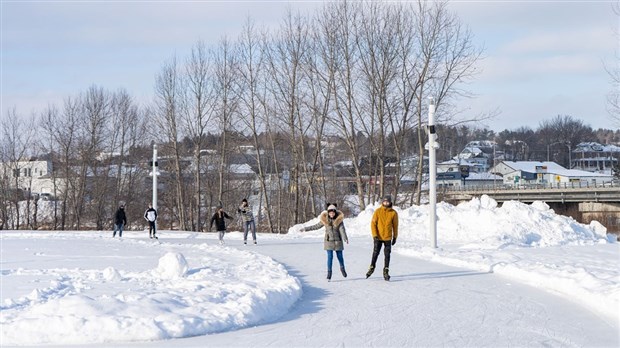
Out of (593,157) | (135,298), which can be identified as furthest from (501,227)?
(593,157)

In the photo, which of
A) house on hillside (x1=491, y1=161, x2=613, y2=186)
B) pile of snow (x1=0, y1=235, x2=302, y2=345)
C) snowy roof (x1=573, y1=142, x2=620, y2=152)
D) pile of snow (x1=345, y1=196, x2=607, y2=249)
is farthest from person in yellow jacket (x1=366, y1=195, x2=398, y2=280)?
snowy roof (x1=573, y1=142, x2=620, y2=152)

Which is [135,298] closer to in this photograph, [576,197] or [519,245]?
[519,245]

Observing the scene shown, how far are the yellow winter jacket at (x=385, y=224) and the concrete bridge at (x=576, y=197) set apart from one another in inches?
1729

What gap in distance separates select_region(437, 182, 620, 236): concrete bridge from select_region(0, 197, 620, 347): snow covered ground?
39.9 meters

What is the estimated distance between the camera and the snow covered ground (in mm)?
9812

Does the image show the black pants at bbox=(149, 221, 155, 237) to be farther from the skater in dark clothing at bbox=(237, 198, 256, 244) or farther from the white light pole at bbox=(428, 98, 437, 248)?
the white light pole at bbox=(428, 98, 437, 248)

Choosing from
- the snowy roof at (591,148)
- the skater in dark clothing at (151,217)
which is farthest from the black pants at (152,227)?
the snowy roof at (591,148)

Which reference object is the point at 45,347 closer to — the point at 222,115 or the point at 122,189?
the point at 222,115

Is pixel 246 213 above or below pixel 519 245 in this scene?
above

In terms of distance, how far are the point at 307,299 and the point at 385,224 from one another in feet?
10.1

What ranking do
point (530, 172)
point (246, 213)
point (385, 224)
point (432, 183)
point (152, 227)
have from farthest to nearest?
1. point (530, 172)
2. point (152, 227)
3. point (246, 213)
4. point (432, 183)
5. point (385, 224)

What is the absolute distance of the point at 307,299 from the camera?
44.4 ft

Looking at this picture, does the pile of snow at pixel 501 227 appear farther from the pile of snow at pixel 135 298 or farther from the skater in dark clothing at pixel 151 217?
the pile of snow at pixel 135 298

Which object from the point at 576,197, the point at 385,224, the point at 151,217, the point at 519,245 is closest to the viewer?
the point at 385,224
